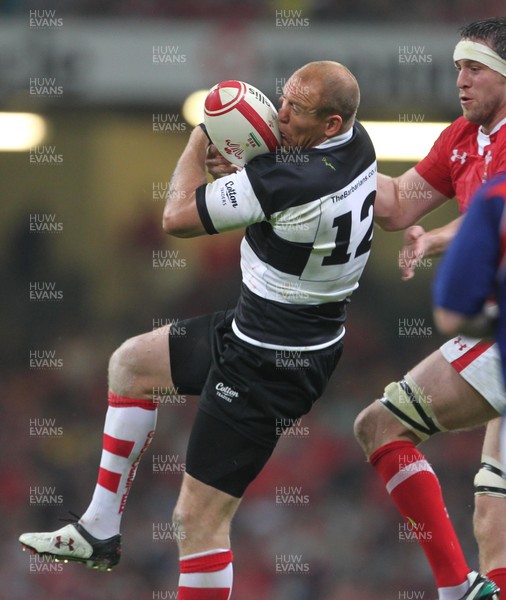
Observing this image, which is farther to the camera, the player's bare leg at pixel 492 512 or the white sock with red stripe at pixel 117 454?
the white sock with red stripe at pixel 117 454

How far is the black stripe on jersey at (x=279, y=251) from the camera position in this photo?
4023mm

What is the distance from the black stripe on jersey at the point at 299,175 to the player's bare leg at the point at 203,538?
3.33 feet

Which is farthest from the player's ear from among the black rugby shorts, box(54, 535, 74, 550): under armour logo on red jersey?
box(54, 535, 74, 550): under armour logo on red jersey

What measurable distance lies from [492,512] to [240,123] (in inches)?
67.9

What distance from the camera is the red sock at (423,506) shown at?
423cm

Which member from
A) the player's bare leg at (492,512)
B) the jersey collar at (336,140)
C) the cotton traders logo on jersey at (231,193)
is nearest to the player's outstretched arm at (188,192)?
the cotton traders logo on jersey at (231,193)

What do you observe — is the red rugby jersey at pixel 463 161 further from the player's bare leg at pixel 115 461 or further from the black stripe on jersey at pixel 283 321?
the player's bare leg at pixel 115 461

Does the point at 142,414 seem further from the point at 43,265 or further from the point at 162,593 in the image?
the point at 43,265

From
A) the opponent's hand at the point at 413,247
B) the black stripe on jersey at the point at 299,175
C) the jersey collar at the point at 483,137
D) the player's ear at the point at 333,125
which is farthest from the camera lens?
the jersey collar at the point at 483,137

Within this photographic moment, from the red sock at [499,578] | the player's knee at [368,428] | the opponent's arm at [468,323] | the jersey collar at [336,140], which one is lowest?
the red sock at [499,578]

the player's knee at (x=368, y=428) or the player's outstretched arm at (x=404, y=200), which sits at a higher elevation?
the player's outstretched arm at (x=404, y=200)

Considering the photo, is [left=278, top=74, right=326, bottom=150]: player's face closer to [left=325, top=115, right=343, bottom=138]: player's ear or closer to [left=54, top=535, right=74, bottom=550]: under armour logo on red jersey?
[left=325, top=115, right=343, bottom=138]: player's ear

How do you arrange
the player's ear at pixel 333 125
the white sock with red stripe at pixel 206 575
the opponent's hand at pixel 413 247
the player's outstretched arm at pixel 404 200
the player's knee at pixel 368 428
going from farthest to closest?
1. the player's outstretched arm at pixel 404 200
2. the player's knee at pixel 368 428
3. the white sock with red stripe at pixel 206 575
4. the player's ear at pixel 333 125
5. the opponent's hand at pixel 413 247

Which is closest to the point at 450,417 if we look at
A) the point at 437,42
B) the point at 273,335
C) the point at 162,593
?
the point at 273,335
